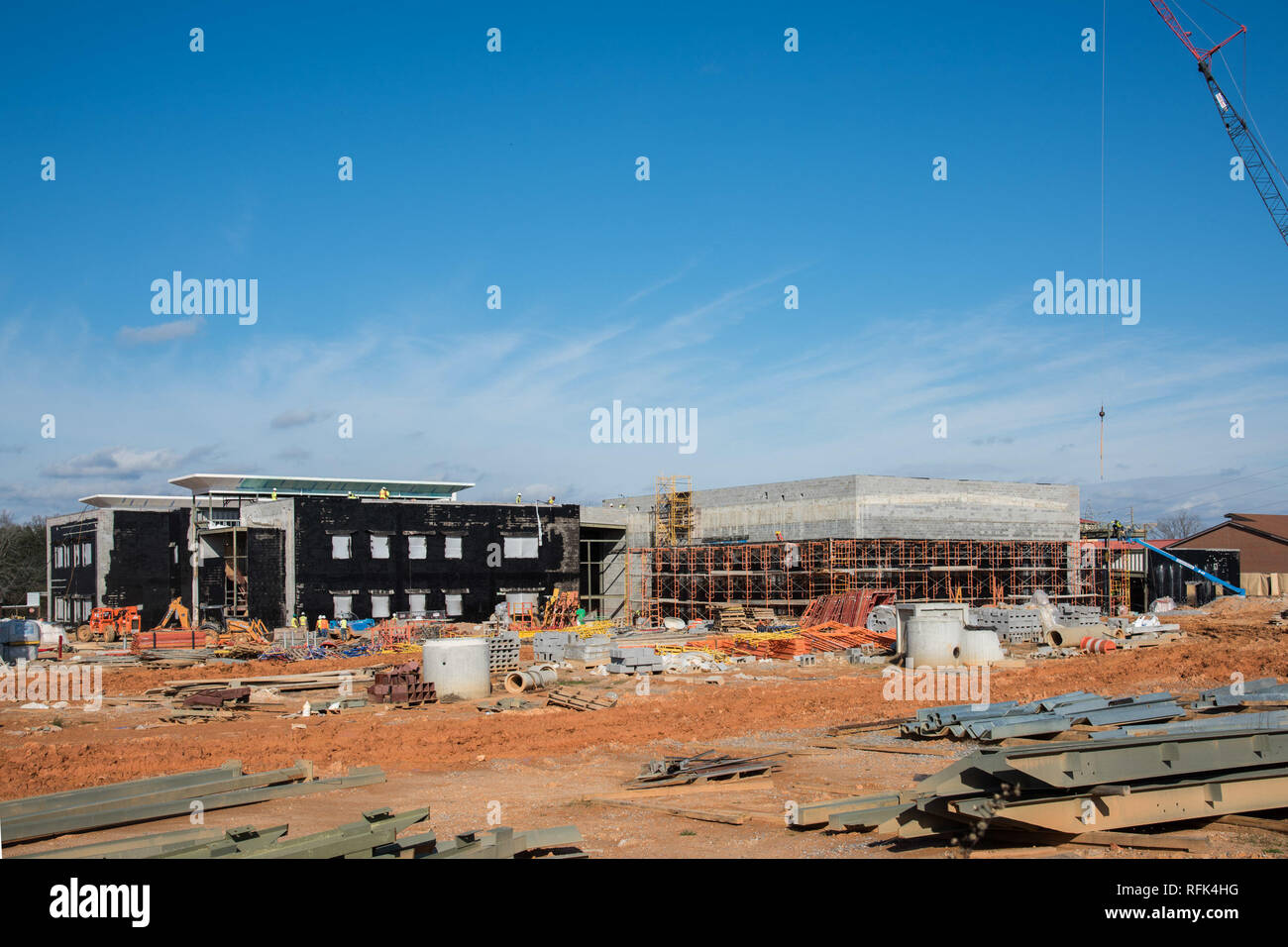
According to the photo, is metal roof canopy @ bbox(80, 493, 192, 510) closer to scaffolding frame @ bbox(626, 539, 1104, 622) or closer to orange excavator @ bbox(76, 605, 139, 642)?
orange excavator @ bbox(76, 605, 139, 642)

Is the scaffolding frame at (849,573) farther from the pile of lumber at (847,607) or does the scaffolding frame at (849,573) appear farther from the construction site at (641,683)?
the pile of lumber at (847,607)

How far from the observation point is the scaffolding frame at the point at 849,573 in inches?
1722

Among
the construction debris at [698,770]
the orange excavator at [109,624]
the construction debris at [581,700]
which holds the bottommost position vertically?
the orange excavator at [109,624]

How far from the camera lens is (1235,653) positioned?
24750 mm

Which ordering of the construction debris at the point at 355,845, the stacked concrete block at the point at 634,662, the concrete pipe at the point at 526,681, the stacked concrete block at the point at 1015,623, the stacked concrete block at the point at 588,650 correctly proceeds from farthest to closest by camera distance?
the stacked concrete block at the point at 1015,623 < the stacked concrete block at the point at 588,650 < the stacked concrete block at the point at 634,662 < the concrete pipe at the point at 526,681 < the construction debris at the point at 355,845

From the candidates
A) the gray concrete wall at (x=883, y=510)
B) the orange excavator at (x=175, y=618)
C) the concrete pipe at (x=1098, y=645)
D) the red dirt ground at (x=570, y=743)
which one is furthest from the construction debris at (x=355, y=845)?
the gray concrete wall at (x=883, y=510)

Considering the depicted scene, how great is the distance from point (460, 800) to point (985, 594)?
3969 centimetres

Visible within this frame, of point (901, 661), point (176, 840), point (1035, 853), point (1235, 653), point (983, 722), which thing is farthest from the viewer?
point (901, 661)

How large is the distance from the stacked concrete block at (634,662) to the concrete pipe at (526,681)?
330 cm

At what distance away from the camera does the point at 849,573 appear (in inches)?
1678

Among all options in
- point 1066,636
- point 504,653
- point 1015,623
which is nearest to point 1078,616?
point 1015,623
